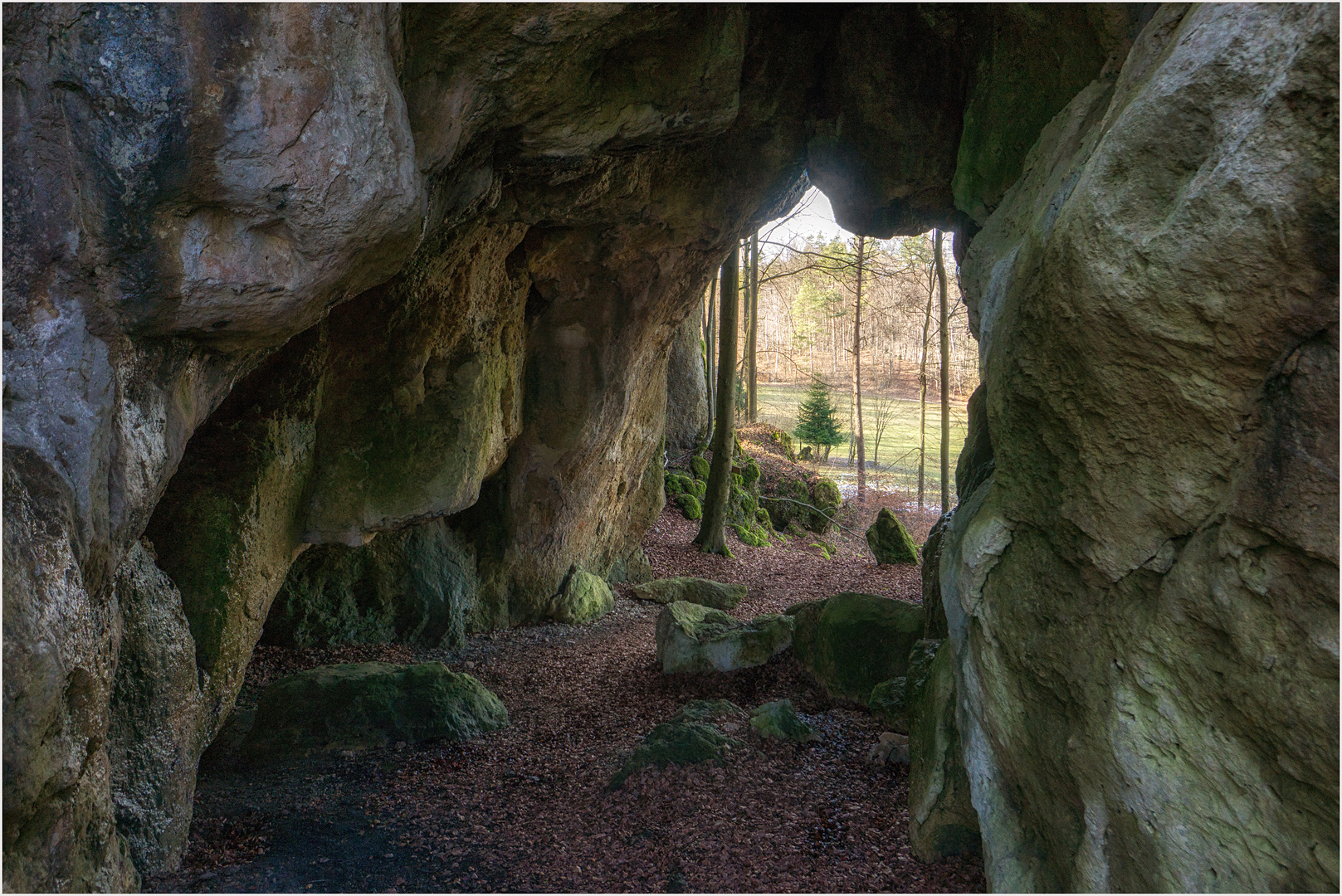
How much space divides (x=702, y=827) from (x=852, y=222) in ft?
20.5

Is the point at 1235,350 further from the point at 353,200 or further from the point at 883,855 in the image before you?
the point at 353,200

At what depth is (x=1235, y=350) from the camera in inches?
131

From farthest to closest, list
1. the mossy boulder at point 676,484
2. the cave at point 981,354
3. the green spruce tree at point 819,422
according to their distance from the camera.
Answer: the green spruce tree at point 819,422 → the mossy boulder at point 676,484 → the cave at point 981,354

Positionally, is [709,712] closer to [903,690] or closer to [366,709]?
[903,690]

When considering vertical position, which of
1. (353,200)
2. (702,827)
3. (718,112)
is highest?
(718,112)

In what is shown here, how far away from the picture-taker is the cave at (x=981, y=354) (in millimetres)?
3201

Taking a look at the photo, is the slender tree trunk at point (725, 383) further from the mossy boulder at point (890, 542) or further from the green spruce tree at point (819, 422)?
the green spruce tree at point (819, 422)

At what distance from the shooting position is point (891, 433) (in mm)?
34281

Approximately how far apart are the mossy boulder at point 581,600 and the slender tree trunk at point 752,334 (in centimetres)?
1013

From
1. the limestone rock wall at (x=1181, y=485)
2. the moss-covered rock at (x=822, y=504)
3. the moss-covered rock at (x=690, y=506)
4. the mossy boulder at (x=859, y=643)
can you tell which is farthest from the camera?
the moss-covered rock at (x=822, y=504)

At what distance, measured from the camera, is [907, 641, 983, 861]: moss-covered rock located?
531 cm

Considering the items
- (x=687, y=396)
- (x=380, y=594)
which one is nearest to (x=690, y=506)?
(x=687, y=396)

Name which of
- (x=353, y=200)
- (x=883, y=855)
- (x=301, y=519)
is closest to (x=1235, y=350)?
(x=883, y=855)

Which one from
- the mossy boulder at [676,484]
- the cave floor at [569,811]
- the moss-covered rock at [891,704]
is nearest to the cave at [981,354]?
the cave floor at [569,811]
